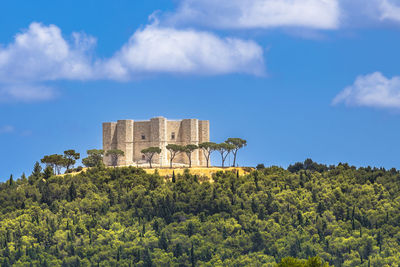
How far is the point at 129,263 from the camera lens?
109188 mm

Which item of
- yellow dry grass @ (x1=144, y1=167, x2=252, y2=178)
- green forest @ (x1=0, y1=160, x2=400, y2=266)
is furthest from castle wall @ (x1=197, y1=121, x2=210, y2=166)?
green forest @ (x1=0, y1=160, x2=400, y2=266)

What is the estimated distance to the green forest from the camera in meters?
111

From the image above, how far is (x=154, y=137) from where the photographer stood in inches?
5404

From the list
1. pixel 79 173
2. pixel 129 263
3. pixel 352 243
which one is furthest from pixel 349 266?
pixel 79 173

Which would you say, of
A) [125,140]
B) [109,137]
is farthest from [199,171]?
[109,137]

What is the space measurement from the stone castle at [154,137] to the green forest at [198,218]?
29.4 ft

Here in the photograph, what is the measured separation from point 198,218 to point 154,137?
74.7 ft

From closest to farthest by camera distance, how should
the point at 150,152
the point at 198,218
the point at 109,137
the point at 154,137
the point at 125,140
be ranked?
the point at 198,218 < the point at 150,152 < the point at 154,137 < the point at 125,140 < the point at 109,137

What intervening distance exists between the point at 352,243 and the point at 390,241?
228 inches

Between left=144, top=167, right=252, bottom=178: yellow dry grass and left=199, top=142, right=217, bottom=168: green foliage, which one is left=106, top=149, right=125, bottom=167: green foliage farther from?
left=199, top=142, right=217, bottom=168: green foliage

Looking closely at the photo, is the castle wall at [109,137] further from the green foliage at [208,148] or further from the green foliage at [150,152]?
the green foliage at [208,148]

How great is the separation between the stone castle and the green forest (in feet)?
29.4

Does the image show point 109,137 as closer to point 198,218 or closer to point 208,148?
point 208,148

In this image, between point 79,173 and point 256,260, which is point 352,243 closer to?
point 256,260
